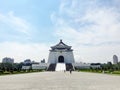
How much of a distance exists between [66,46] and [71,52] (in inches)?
138

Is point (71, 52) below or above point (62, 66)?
above

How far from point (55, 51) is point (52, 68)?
61.8 feet

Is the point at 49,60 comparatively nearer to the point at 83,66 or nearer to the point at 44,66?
the point at 44,66

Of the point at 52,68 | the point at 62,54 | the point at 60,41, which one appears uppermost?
the point at 60,41

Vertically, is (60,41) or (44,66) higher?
(60,41)

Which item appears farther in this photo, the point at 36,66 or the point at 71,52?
the point at 71,52

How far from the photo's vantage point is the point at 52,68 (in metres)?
70.5

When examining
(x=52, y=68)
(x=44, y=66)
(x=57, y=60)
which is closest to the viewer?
(x=52, y=68)

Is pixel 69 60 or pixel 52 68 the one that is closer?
pixel 52 68

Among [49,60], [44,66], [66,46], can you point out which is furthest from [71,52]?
[44,66]

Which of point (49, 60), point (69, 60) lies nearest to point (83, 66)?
point (69, 60)

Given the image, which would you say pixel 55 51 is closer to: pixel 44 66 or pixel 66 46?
pixel 66 46

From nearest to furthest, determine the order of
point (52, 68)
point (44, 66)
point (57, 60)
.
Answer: point (52, 68) < point (44, 66) < point (57, 60)

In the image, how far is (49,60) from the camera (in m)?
87.6
